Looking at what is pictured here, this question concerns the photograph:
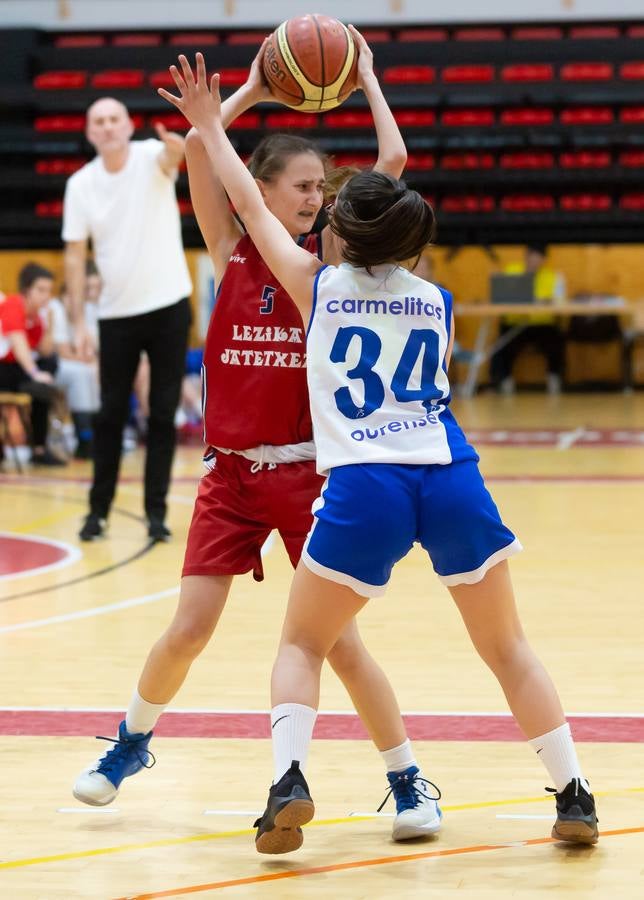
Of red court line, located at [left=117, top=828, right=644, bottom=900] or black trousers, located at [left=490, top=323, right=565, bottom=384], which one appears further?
black trousers, located at [left=490, top=323, right=565, bottom=384]

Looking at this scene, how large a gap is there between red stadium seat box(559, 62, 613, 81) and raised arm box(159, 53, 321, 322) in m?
15.2

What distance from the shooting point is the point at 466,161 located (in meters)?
17.8

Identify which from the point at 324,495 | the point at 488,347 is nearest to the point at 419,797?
the point at 324,495

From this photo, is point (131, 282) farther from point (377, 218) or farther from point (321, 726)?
point (377, 218)

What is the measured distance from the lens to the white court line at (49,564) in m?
6.55

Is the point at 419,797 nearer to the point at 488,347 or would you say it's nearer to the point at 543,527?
the point at 543,527

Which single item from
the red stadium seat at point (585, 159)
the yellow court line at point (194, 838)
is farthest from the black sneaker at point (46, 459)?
the red stadium seat at point (585, 159)

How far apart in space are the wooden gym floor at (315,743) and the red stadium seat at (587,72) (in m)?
11.0

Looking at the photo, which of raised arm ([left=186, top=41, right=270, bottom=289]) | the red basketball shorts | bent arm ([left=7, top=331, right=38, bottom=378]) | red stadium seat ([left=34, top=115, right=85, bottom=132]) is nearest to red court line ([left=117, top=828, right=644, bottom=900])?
the red basketball shorts

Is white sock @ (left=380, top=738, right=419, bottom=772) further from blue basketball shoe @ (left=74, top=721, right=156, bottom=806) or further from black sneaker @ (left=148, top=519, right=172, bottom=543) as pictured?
black sneaker @ (left=148, top=519, right=172, bottom=543)

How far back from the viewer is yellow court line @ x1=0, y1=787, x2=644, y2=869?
3082mm

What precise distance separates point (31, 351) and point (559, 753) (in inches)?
344

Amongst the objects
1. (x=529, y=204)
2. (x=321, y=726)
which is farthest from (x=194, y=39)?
(x=321, y=726)

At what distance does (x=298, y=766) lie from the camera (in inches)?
117
